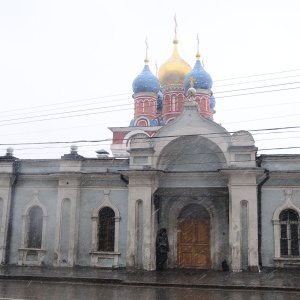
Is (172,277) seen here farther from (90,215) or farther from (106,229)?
(90,215)

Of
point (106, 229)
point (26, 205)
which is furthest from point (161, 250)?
point (26, 205)

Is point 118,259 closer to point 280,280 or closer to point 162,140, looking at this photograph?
point 162,140

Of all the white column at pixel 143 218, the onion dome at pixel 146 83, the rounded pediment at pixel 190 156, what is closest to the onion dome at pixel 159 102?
the onion dome at pixel 146 83

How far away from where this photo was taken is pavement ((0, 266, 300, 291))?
46.0 ft

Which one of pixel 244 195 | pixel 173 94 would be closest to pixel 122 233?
pixel 244 195

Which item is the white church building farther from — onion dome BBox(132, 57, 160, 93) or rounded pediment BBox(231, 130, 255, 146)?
onion dome BBox(132, 57, 160, 93)

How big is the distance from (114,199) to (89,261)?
289cm

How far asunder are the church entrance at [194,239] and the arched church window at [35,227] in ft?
20.9

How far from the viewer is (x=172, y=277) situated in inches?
620

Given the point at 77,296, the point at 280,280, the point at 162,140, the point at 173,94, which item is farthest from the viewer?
the point at 173,94

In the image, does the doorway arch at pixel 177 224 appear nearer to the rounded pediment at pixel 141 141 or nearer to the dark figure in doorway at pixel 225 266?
the dark figure in doorway at pixel 225 266

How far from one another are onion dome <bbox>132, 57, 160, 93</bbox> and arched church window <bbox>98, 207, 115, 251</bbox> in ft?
59.9

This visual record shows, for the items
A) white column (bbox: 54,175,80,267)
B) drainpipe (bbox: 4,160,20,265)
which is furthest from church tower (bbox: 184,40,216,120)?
drainpipe (bbox: 4,160,20,265)

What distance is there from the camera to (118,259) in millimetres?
18656
